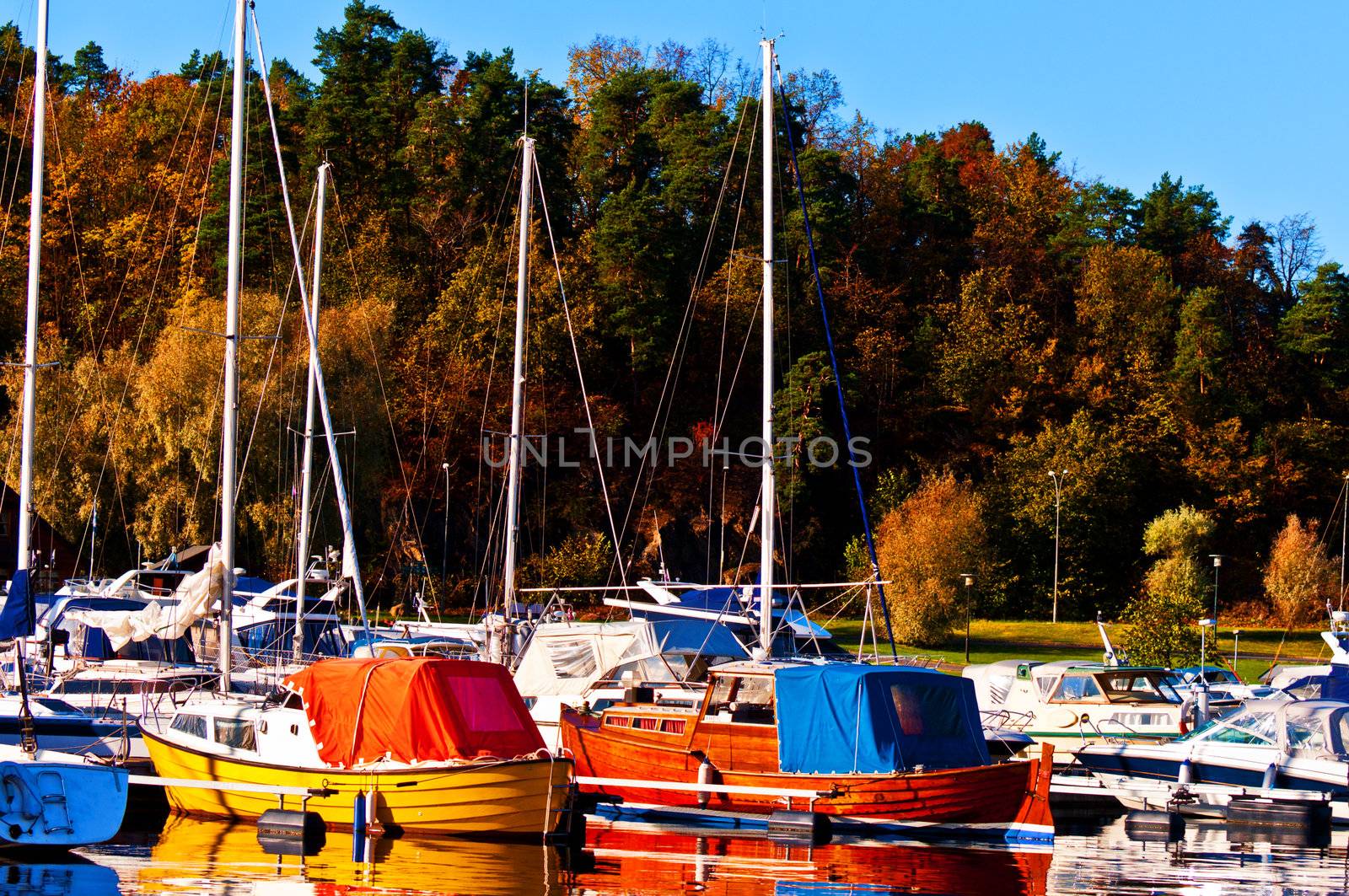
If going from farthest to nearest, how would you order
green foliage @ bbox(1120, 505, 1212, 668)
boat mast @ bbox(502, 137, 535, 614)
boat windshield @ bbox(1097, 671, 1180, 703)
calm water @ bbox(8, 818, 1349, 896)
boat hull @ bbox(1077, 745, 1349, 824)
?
green foliage @ bbox(1120, 505, 1212, 668) → boat mast @ bbox(502, 137, 535, 614) → boat windshield @ bbox(1097, 671, 1180, 703) → boat hull @ bbox(1077, 745, 1349, 824) → calm water @ bbox(8, 818, 1349, 896)

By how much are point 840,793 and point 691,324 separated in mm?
57472

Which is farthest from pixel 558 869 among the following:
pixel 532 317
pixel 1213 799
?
pixel 532 317

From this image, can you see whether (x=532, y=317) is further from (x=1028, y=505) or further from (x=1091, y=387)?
(x=1091, y=387)

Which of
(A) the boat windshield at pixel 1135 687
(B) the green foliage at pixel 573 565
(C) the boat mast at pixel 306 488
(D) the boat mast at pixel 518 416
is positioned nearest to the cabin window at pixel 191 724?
(C) the boat mast at pixel 306 488

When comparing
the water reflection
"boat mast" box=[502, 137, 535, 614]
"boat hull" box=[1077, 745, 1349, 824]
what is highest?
"boat mast" box=[502, 137, 535, 614]

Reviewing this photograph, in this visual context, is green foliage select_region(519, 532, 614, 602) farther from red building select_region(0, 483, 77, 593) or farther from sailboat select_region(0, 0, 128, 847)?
sailboat select_region(0, 0, 128, 847)

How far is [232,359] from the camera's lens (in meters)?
27.0

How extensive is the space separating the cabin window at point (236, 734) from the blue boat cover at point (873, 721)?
8285 millimetres

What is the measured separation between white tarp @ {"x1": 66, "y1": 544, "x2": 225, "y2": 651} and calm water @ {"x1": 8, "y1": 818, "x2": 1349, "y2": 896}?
4.83 meters

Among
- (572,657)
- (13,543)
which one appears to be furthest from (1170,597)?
(13,543)

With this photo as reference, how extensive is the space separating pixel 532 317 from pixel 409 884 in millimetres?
53715

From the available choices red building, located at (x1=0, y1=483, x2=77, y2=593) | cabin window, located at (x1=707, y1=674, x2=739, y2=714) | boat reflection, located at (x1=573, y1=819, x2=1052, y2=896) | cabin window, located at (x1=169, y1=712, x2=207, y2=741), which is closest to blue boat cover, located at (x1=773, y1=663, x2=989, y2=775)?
boat reflection, located at (x1=573, y1=819, x2=1052, y2=896)

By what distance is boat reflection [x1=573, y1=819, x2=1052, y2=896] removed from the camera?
19078 mm

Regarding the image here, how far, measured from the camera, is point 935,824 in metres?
22.7
